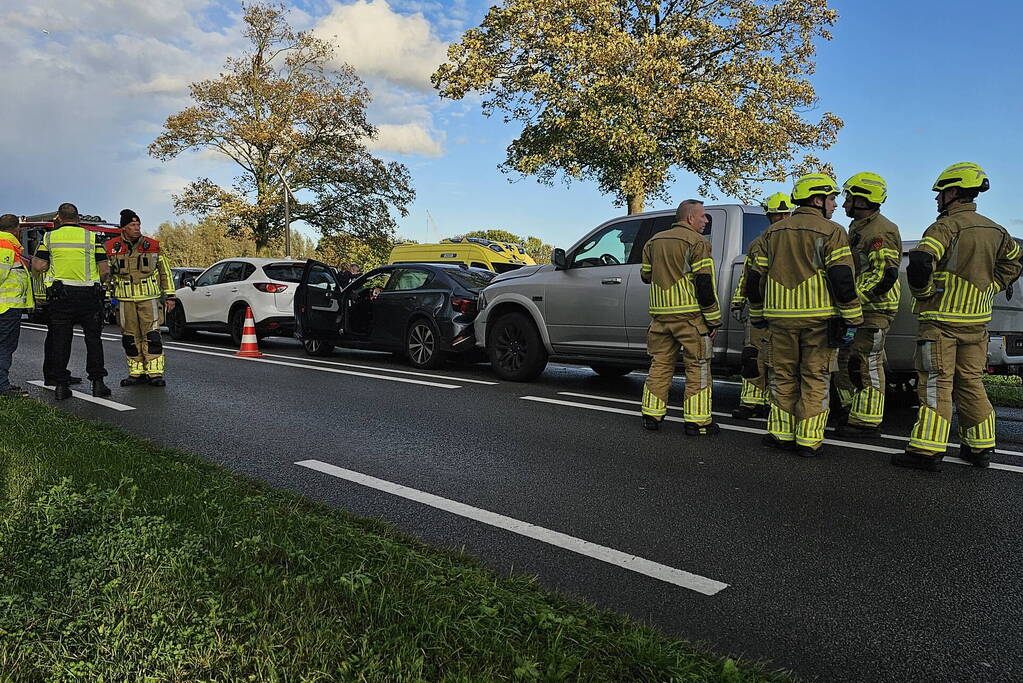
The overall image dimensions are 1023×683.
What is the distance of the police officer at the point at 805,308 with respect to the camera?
560 cm

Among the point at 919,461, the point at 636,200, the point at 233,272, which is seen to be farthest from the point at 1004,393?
the point at 636,200

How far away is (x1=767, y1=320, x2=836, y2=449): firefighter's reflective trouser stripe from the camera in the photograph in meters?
5.70

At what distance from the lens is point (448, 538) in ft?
Answer: 12.7

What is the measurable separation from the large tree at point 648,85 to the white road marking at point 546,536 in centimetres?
1878

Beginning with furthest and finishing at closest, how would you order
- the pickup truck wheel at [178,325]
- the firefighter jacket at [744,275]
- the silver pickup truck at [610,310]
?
the pickup truck wheel at [178,325], the silver pickup truck at [610,310], the firefighter jacket at [744,275]

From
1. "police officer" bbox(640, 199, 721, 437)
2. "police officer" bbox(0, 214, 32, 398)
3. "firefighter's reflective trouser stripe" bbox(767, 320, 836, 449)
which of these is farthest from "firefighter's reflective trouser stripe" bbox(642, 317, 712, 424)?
"police officer" bbox(0, 214, 32, 398)

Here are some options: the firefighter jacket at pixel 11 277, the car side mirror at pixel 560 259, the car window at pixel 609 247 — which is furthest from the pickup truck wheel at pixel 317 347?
the car window at pixel 609 247

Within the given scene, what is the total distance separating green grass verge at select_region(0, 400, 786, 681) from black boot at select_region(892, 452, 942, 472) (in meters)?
3.36

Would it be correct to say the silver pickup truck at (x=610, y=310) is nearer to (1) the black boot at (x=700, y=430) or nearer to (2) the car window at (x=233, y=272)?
(1) the black boot at (x=700, y=430)

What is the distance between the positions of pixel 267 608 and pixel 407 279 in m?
9.26

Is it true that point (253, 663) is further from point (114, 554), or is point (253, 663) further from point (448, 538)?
point (448, 538)

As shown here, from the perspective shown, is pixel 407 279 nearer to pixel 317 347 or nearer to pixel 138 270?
pixel 317 347

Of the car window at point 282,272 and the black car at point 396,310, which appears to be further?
the car window at point 282,272

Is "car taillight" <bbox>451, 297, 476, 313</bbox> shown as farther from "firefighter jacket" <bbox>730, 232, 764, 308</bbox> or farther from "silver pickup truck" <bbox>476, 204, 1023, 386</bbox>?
"firefighter jacket" <bbox>730, 232, 764, 308</bbox>
